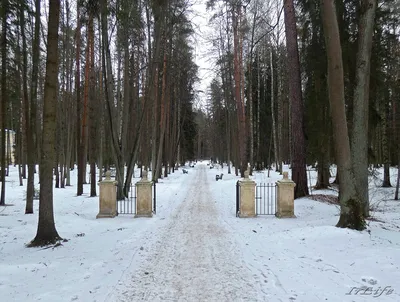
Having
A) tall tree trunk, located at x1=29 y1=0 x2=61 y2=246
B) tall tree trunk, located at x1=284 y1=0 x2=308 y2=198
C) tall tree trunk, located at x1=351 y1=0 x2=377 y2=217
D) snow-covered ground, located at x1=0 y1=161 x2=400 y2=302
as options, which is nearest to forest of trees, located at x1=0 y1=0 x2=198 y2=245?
tall tree trunk, located at x1=29 y1=0 x2=61 y2=246

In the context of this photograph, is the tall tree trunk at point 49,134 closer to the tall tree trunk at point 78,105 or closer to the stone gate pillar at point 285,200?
the stone gate pillar at point 285,200

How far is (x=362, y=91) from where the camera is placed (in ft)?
26.7

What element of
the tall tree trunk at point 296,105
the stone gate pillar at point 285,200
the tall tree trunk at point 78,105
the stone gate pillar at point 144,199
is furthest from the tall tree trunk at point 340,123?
the tall tree trunk at point 78,105

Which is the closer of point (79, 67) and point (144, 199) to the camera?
point (144, 199)

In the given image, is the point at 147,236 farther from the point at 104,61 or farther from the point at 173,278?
the point at 104,61

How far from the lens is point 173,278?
4.84 metres

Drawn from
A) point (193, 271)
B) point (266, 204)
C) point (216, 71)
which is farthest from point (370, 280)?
point (216, 71)

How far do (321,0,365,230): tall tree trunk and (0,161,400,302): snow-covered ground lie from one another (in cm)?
42

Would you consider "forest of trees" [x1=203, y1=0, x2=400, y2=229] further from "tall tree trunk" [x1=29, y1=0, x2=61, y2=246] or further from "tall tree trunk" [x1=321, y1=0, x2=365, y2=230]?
"tall tree trunk" [x1=29, y1=0, x2=61, y2=246]

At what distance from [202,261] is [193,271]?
0.55 m

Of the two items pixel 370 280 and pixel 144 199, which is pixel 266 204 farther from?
pixel 370 280

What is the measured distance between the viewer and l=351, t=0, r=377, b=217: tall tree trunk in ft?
26.6

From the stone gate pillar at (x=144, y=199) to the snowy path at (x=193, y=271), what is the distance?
2141mm

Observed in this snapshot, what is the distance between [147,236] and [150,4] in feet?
34.3
